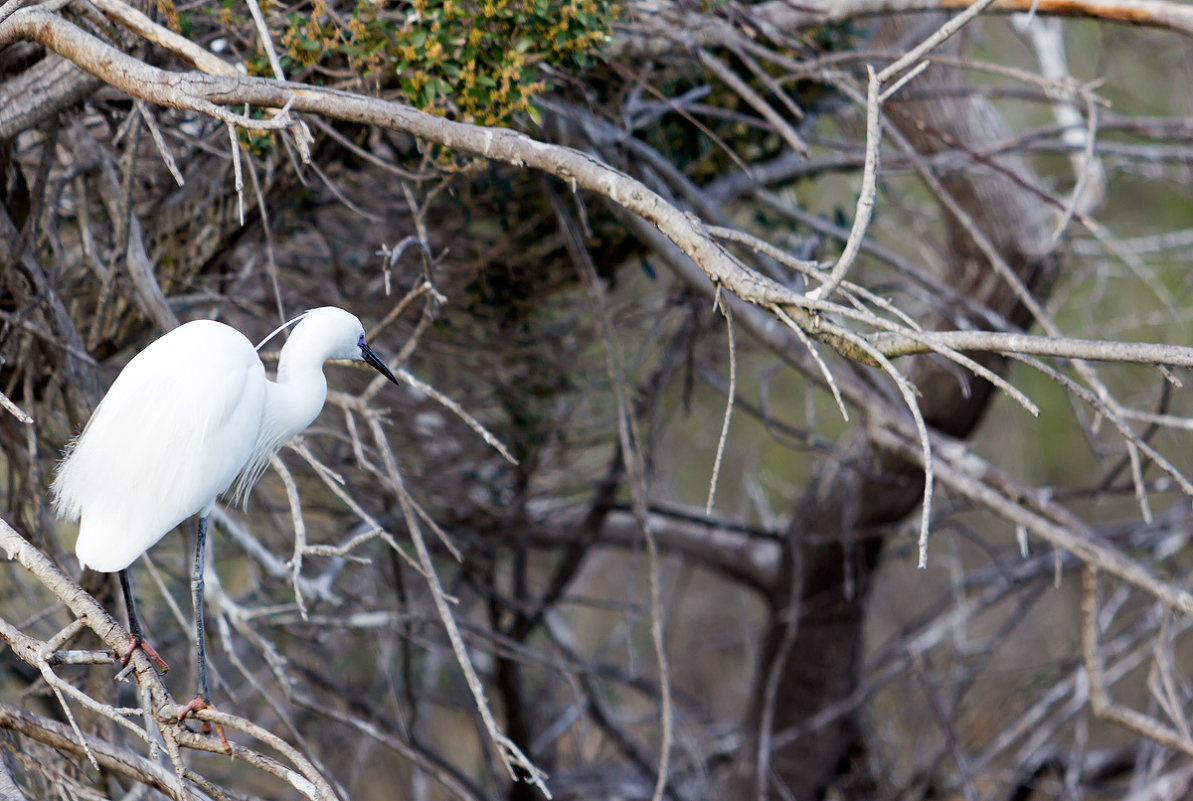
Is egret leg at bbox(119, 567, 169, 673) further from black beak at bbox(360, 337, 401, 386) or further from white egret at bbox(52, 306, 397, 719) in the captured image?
black beak at bbox(360, 337, 401, 386)

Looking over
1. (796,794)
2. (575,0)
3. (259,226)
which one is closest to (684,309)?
(259,226)

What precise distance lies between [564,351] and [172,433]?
217 cm

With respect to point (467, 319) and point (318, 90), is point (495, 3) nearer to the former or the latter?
point (318, 90)

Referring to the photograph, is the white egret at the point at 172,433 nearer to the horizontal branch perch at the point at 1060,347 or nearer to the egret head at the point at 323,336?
the egret head at the point at 323,336

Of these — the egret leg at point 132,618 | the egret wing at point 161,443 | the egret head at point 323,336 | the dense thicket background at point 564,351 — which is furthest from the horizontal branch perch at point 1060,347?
the egret leg at point 132,618

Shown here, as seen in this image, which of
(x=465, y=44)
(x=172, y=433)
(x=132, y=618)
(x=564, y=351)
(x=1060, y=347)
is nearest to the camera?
Answer: (x=1060, y=347)

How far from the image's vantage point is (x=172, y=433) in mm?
1432

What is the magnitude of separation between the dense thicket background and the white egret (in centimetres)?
11

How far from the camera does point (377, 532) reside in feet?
5.82

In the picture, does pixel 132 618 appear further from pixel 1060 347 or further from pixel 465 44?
pixel 1060 347

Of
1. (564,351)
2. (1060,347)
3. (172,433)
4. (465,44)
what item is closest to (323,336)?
(172,433)

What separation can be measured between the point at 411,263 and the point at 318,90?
1693 mm

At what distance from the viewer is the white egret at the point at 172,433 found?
1423 millimetres

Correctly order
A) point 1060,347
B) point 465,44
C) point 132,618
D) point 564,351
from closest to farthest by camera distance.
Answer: point 1060,347
point 132,618
point 465,44
point 564,351
